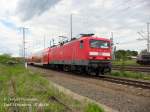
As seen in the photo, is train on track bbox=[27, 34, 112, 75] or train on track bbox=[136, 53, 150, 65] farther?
train on track bbox=[136, 53, 150, 65]

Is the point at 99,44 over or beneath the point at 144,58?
over

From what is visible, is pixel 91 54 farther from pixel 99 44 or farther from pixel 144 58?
pixel 144 58

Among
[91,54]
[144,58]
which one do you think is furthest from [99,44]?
[144,58]

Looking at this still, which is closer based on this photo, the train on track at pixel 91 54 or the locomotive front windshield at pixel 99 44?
the train on track at pixel 91 54

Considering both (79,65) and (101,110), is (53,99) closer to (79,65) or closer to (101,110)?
(101,110)

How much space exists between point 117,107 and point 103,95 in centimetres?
254

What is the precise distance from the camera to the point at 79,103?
9.08m

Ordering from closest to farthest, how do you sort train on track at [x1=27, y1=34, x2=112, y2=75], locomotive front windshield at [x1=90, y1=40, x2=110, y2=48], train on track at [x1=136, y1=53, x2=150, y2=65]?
train on track at [x1=27, y1=34, x2=112, y2=75] < locomotive front windshield at [x1=90, y1=40, x2=110, y2=48] < train on track at [x1=136, y1=53, x2=150, y2=65]

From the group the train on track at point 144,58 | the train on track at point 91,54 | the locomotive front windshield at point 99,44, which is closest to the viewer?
the train on track at point 91,54

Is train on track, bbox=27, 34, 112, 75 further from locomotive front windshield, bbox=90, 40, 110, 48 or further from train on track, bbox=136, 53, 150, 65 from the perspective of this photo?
train on track, bbox=136, 53, 150, 65

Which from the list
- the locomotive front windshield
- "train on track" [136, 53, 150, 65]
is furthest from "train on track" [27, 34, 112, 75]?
"train on track" [136, 53, 150, 65]

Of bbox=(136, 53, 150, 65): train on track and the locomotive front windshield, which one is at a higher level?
the locomotive front windshield

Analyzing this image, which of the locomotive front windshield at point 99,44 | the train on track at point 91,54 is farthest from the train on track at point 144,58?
the locomotive front windshield at point 99,44

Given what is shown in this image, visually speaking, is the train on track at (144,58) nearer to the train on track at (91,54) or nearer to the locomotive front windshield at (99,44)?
the train on track at (91,54)
